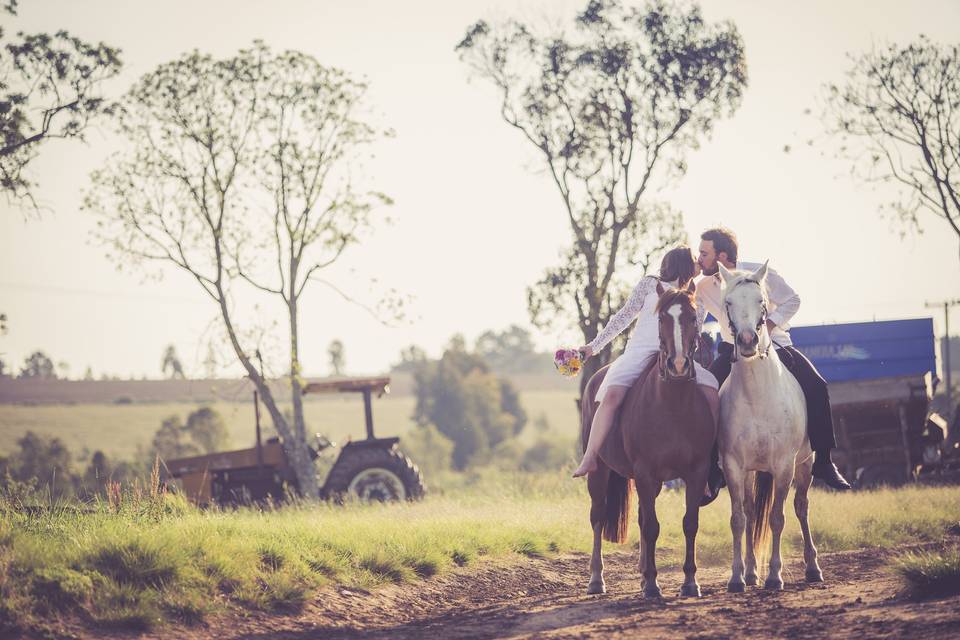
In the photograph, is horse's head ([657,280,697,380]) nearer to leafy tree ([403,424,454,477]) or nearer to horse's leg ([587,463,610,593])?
horse's leg ([587,463,610,593])

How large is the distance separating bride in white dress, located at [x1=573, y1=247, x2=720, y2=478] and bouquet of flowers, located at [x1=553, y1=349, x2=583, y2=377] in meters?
0.51

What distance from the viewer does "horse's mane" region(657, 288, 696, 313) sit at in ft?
26.6

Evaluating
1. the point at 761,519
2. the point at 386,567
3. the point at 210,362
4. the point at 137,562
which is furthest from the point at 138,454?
the point at 761,519

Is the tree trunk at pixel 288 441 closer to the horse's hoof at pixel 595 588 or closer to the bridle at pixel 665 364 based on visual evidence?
the horse's hoof at pixel 595 588

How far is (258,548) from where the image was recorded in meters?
8.97

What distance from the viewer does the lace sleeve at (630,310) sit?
9203mm

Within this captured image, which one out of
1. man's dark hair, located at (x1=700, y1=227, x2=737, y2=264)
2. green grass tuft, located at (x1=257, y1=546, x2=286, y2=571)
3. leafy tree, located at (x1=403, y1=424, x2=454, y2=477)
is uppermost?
man's dark hair, located at (x1=700, y1=227, x2=737, y2=264)

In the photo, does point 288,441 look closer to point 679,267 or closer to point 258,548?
point 258,548

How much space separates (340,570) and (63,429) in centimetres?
6917

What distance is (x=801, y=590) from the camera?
867 cm

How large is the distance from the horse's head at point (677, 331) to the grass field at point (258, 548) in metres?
3.30

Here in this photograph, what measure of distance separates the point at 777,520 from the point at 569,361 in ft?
7.46

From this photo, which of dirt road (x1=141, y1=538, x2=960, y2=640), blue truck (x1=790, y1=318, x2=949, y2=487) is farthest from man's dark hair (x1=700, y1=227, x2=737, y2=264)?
blue truck (x1=790, y1=318, x2=949, y2=487)

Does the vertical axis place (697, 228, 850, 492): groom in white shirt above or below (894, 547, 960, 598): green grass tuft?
above
